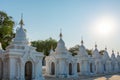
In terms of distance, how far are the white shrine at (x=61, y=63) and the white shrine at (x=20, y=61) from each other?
19.9ft

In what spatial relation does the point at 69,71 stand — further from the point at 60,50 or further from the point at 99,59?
the point at 99,59

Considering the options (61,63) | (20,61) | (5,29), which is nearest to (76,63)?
(61,63)

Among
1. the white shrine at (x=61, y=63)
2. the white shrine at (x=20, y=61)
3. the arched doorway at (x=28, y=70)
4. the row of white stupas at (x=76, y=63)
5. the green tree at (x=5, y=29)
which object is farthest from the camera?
the green tree at (x=5, y=29)

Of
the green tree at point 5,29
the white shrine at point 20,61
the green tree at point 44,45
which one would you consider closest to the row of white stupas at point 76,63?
the white shrine at point 20,61

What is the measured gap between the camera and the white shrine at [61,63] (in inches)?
1121

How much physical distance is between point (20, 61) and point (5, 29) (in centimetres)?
1373

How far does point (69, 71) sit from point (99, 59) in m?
12.8

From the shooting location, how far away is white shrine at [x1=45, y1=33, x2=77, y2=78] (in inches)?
1121

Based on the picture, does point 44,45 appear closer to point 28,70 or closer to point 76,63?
point 76,63

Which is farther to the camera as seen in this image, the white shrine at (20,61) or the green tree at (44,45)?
the green tree at (44,45)

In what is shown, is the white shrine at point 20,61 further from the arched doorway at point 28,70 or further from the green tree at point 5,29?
the green tree at point 5,29

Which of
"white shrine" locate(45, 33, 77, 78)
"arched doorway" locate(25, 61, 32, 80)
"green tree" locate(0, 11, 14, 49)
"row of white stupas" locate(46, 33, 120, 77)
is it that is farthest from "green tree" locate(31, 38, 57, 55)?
"arched doorway" locate(25, 61, 32, 80)

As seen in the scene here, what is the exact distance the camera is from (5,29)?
33.6 metres

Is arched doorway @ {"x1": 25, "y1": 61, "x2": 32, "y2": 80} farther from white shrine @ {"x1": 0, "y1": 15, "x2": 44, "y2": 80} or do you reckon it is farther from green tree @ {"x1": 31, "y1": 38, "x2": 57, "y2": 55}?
green tree @ {"x1": 31, "y1": 38, "x2": 57, "y2": 55}
